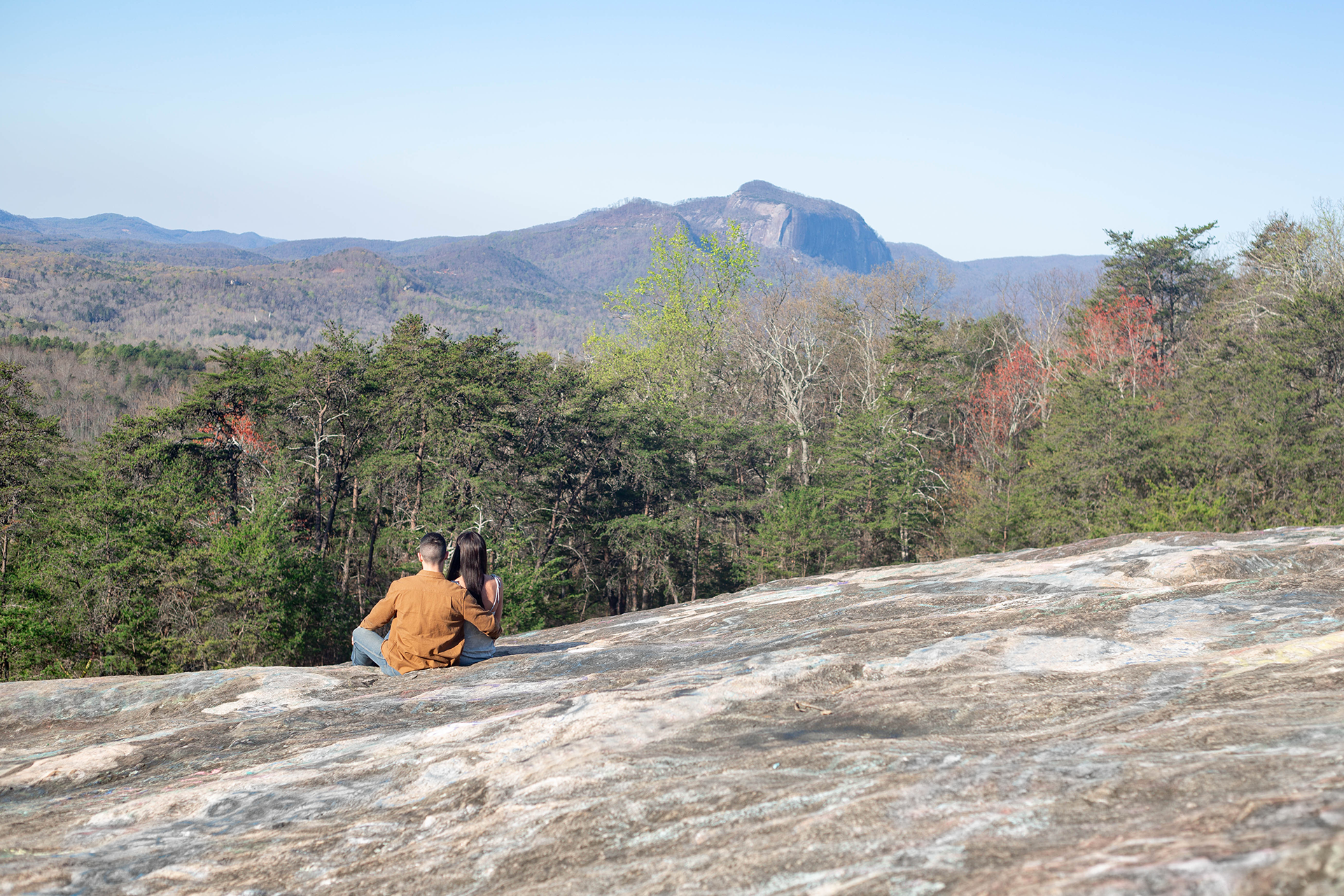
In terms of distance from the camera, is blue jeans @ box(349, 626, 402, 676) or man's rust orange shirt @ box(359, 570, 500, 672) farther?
blue jeans @ box(349, 626, 402, 676)

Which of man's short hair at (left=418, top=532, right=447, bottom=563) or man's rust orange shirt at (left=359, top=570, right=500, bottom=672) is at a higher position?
man's short hair at (left=418, top=532, right=447, bottom=563)

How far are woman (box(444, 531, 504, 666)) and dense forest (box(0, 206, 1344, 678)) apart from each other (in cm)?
1821

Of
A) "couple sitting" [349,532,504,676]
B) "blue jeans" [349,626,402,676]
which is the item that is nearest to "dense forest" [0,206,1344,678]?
"blue jeans" [349,626,402,676]

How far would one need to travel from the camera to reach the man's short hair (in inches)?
273

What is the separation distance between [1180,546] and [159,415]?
29.2m

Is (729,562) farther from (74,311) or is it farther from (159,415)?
(74,311)

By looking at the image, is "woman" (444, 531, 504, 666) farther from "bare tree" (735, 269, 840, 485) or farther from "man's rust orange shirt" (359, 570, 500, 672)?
"bare tree" (735, 269, 840, 485)

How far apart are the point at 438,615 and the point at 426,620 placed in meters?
0.12

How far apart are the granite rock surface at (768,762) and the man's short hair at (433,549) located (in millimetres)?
1020

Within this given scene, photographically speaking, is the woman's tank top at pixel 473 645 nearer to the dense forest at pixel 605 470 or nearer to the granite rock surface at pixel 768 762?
the granite rock surface at pixel 768 762

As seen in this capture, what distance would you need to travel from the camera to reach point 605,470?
3706 cm

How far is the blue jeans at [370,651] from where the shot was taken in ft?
24.7

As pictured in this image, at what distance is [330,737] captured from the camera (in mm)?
5484

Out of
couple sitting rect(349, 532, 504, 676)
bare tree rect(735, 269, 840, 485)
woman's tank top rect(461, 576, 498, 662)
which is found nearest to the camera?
couple sitting rect(349, 532, 504, 676)
